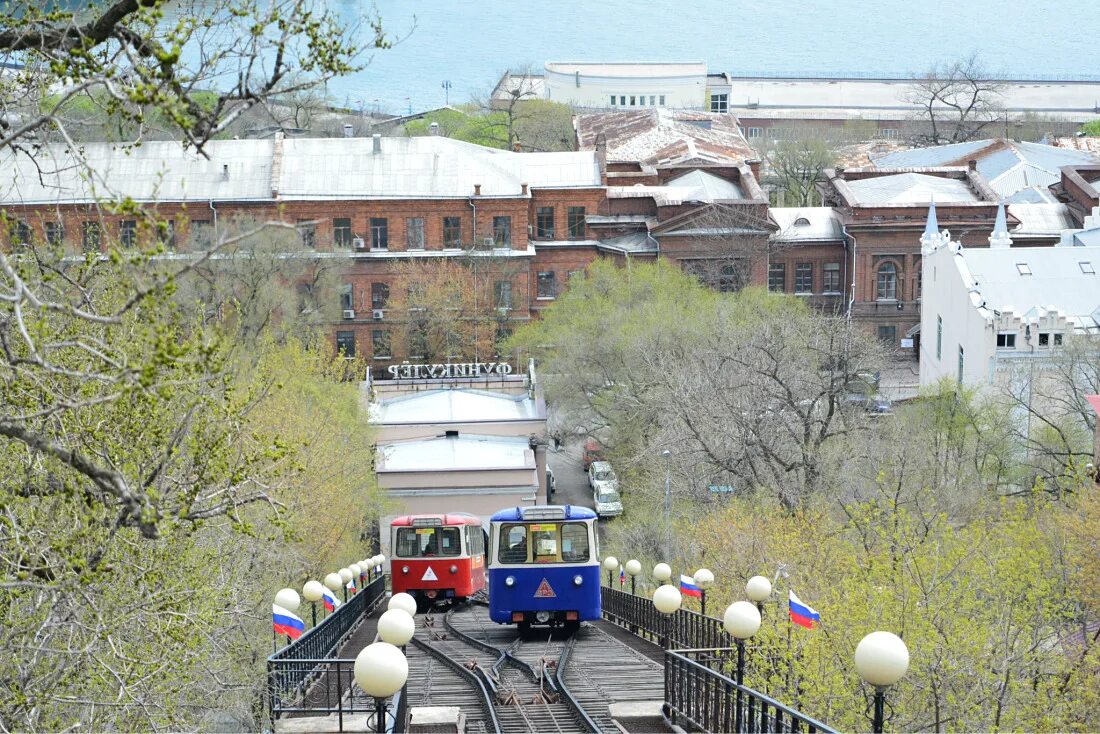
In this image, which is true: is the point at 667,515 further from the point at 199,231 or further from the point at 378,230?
the point at 378,230

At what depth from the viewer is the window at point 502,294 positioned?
6825 cm

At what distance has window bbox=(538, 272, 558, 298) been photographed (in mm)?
70000

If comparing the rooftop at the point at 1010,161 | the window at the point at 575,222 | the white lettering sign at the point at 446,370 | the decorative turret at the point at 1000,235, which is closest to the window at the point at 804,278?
the window at the point at 575,222

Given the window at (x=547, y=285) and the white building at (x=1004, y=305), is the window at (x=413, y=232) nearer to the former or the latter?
the window at (x=547, y=285)

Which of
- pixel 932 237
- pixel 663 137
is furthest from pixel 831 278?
pixel 663 137

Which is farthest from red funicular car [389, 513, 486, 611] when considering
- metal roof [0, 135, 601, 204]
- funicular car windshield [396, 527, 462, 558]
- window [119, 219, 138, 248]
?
metal roof [0, 135, 601, 204]

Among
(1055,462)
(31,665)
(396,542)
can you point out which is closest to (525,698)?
(31,665)

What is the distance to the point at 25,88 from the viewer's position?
484 inches

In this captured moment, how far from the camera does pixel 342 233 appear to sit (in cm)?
6844

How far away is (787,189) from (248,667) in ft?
268

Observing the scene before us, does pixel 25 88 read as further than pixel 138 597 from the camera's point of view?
No

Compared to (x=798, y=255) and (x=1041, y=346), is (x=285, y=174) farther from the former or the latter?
(x=1041, y=346)

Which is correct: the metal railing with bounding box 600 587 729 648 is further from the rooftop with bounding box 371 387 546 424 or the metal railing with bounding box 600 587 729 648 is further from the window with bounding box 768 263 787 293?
the window with bounding box 768 263 787 293

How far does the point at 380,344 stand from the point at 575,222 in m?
10.3
